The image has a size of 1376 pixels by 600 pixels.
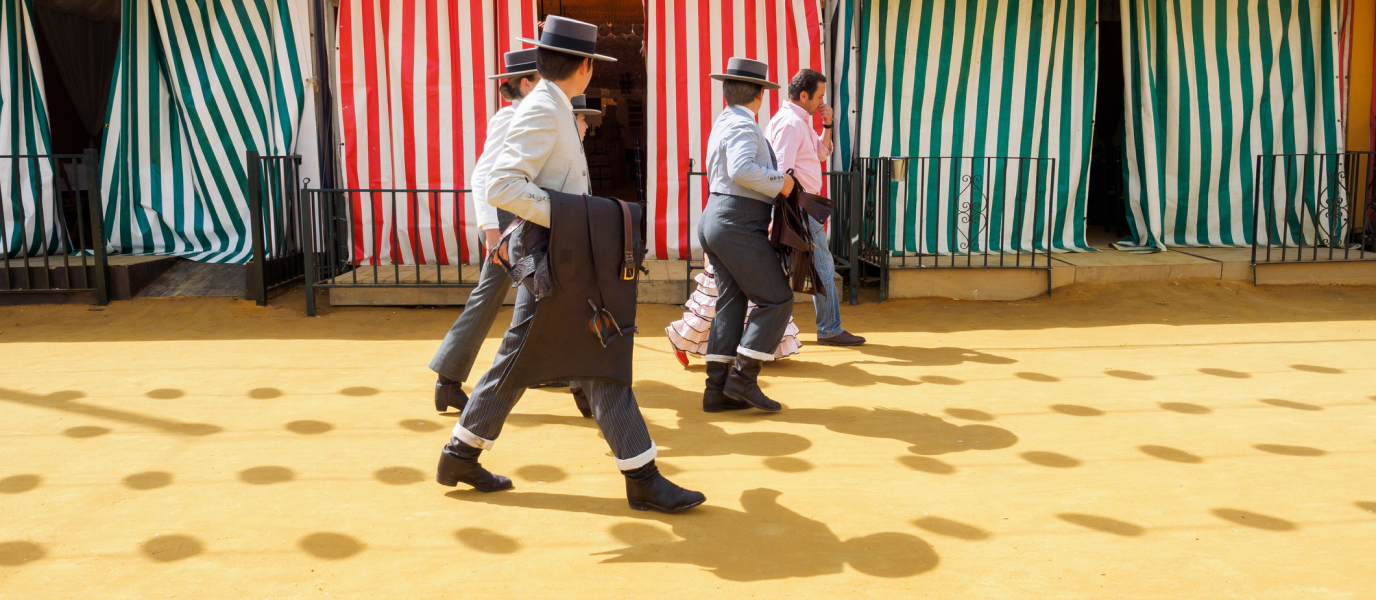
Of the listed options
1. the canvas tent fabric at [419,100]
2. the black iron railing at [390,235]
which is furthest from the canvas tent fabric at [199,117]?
the black iron railing at [390,235]

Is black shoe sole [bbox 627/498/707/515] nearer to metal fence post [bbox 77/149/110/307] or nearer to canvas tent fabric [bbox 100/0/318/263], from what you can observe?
metal fence post [bbox 77/149/110/307]

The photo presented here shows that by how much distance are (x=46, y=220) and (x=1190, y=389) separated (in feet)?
26.7

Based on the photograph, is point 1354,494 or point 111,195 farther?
point 111,195

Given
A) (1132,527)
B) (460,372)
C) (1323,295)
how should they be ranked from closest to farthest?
1. (1132,527)
2. (460,372)
3. (1323,295)

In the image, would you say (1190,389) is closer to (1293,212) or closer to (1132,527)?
(1132,527)

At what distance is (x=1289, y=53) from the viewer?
8273 mm

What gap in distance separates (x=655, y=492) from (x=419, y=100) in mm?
5583

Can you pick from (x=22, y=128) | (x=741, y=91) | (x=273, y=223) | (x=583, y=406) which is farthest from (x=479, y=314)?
(x=22, y=128)

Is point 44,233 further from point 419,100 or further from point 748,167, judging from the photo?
point 748,167

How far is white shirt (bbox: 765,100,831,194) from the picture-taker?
15.5 feet

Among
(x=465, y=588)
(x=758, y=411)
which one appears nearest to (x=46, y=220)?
(x=758, y=411)

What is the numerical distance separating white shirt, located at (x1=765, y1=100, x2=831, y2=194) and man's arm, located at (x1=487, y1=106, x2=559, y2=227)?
186cm

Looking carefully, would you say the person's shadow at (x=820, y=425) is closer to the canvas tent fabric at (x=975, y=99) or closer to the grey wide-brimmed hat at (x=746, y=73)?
the grey wide-brimmed hat at (x=746, y=73)

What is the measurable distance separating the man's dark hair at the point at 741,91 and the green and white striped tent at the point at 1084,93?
12.8 feet
